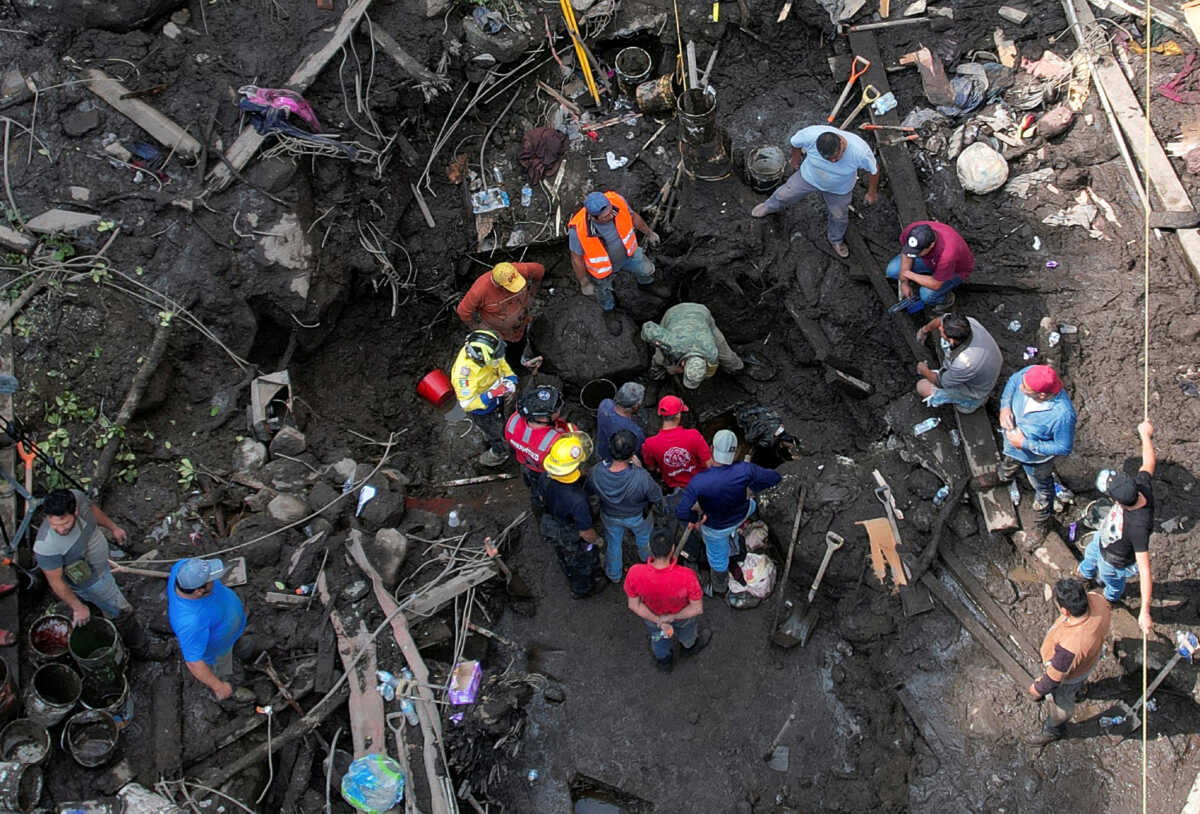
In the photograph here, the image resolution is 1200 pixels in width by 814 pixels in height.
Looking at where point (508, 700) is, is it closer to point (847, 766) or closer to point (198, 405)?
point (847, 766)

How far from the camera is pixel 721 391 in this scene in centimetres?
867

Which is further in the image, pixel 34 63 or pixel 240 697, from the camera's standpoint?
pixel 34 63

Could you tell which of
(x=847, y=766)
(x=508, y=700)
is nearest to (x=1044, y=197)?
(x=847, y=766)

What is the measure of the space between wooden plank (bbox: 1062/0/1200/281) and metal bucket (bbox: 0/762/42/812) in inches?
390

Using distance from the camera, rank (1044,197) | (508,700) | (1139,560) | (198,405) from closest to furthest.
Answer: (1139,560)
(508,700)
(198,405)
(1044,197)

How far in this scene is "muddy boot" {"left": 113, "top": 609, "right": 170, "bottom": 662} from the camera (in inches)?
235

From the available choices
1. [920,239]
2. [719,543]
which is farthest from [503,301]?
[920,239]

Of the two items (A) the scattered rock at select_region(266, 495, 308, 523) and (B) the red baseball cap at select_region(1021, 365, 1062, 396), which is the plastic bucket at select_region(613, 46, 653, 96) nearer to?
(B) the red baseball cap at select_region(1021, 365, 1062, 396)

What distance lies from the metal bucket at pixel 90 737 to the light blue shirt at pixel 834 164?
23.1 ft

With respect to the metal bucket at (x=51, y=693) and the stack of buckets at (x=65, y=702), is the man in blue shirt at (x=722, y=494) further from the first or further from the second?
the metal bucket at (x=51, y=693)

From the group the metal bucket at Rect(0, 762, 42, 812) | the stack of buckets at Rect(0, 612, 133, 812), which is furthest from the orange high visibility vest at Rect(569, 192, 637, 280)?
the metal bucket at Rect(0, 762, 42, 812)

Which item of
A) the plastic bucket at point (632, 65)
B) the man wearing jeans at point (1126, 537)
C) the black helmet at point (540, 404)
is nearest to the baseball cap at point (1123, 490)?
the man wearing jeans at point (1126, 537)

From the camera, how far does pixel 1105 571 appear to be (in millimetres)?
6121

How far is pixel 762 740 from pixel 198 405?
5685 millimetres
